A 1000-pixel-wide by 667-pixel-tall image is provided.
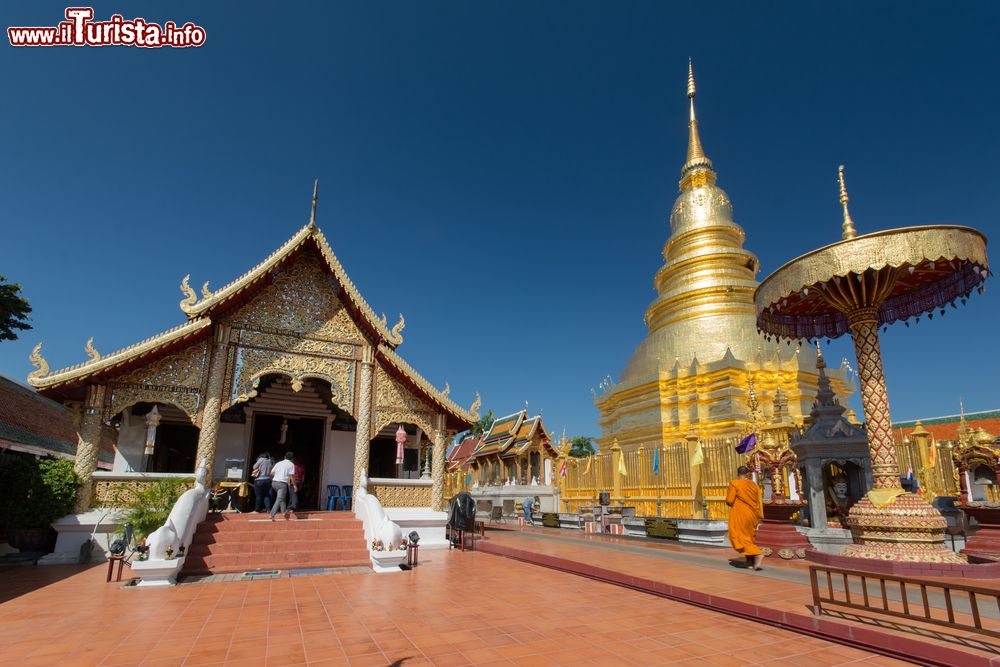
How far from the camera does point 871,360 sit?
8500 millimetres

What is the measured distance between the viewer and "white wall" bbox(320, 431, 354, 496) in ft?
46.1

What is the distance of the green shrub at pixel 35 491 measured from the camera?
27.9 ft

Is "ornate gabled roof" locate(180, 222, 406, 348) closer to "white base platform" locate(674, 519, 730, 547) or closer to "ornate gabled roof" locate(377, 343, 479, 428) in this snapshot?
"ornate gabled roof" locate(377, 343, 479, 428)

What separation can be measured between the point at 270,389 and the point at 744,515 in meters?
11.1

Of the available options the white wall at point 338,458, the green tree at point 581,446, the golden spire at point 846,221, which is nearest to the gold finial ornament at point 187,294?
the white wall at point 338,458

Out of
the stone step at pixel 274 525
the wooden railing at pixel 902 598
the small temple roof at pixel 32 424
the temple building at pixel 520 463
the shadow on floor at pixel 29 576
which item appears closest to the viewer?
the wooden railing at pixel 902 598

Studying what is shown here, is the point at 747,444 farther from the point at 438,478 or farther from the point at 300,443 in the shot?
the point at 300,443

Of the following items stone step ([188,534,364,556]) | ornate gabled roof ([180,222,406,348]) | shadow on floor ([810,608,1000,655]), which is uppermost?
ornate gabled roof ([180,222,406,348])

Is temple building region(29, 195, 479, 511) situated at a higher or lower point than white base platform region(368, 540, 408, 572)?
higher

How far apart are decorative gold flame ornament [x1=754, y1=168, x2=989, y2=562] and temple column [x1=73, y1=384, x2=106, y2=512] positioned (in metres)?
11.7

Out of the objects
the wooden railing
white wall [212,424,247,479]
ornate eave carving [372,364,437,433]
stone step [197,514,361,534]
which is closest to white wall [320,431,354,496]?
white wall [212,424,247,479]

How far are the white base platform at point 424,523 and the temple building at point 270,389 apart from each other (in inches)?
8.7

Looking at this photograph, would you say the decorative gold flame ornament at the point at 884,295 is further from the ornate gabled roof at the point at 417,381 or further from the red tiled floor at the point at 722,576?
the ornate gabled roof at the point at 417,381

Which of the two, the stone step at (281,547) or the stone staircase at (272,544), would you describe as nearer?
the stone staircase at (272,544)
